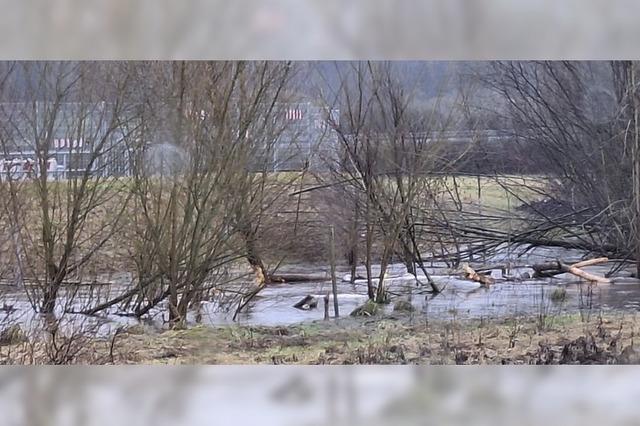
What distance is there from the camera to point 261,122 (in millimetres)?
3699

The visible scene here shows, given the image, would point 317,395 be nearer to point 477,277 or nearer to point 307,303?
point 307,303

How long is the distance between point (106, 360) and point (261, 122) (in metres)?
1.28

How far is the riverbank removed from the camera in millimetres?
3699

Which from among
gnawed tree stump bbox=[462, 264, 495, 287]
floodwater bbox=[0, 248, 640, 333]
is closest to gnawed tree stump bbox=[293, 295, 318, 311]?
floodwater bbox=[0, 248, 640, 333]

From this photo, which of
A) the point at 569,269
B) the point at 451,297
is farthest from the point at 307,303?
the point at 569,269

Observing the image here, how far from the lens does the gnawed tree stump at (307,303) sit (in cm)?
370

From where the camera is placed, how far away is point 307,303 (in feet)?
12.1

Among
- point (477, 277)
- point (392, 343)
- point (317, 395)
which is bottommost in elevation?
point (317, 395)

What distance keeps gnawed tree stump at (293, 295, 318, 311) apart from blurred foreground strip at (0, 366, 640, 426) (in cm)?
28

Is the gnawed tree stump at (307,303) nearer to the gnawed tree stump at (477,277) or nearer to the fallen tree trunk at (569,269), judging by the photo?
the gnawed tree stump at (477,277)
